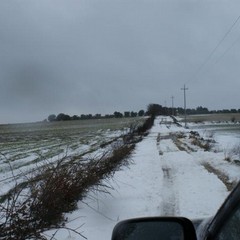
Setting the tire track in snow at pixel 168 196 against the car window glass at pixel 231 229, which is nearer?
the car window glass at pixel 231 229

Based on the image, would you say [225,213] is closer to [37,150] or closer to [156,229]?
[156,229]

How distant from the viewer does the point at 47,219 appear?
7.29 m

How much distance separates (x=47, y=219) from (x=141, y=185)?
544 cm

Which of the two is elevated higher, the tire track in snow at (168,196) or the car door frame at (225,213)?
the car door frame at (225,213)

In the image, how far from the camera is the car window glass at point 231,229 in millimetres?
1908

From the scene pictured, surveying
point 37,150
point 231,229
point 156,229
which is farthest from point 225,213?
point 37,150

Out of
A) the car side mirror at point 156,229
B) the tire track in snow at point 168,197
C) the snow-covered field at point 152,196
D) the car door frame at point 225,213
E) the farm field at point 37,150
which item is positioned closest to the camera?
the car door frame at point 225,213

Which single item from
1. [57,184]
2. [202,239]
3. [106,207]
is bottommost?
Answer: [106,207]

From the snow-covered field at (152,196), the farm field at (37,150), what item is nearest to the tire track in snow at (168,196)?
the snow-covered field at (152,196)

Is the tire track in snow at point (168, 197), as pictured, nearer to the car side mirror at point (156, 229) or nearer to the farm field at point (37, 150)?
the farm field at point (37, 150)

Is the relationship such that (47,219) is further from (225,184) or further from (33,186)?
(225,184)

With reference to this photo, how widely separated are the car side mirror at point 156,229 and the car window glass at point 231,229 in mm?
134

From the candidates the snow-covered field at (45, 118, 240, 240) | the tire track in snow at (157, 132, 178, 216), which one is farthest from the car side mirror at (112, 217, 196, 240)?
the tire track in snow at (157, 132, 178, 216)

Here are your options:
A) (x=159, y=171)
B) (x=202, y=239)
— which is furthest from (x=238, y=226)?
(x=159, y=171)
